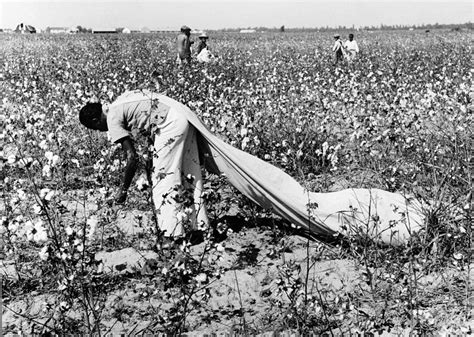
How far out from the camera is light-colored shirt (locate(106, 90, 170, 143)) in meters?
3.89

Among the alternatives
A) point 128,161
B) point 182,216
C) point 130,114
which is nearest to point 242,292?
point 182,216

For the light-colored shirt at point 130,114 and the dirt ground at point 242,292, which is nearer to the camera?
the dirt ground at point 242,292

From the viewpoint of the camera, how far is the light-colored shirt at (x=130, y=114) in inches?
153

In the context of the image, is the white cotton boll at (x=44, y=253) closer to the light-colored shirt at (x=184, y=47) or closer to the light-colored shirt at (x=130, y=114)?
the light-colored shirt at (x=130, y=114)

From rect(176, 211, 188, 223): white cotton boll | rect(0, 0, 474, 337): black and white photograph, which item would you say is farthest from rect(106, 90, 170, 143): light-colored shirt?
rect(176, 211, 188, 223): white cotton boll

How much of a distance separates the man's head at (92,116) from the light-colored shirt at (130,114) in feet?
0.22

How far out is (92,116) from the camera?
3.97 metres

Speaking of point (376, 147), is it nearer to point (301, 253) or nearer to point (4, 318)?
point (301, 253)

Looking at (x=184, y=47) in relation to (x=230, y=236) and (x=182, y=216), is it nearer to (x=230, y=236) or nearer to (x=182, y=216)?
(x=230, y=236)

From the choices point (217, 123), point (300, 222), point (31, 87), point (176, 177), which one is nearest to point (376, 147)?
point (217, 123)

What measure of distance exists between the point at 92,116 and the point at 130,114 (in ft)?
0.97

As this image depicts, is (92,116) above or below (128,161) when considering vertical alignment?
above

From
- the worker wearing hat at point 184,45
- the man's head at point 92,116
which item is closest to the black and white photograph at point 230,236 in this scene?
the man's head at point 92,116

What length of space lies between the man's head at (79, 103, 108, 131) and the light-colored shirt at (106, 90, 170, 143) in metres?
0.07
